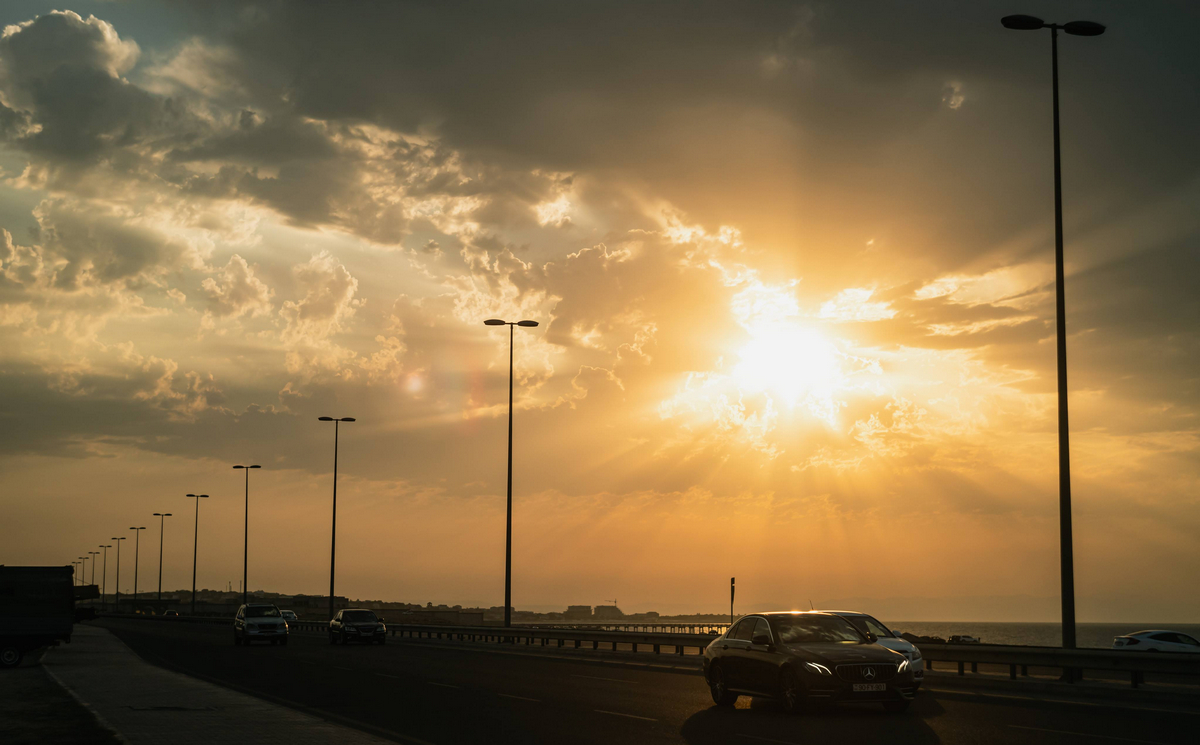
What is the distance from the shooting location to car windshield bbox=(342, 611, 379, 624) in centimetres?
4856

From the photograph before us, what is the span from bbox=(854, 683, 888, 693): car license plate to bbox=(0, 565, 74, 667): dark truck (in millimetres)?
24896

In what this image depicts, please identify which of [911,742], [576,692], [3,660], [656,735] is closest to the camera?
[911,742]

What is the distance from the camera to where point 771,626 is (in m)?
18.3

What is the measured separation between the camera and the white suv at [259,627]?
48.2m

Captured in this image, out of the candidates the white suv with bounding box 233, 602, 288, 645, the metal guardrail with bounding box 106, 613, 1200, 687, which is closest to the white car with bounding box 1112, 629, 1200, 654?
the metal guardrail with bounding box 106, 613, 1200, 687

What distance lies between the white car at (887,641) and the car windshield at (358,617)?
3394 centimetres

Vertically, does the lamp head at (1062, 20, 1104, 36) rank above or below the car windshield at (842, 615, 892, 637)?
above

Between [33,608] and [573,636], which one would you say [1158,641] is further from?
[33,608]

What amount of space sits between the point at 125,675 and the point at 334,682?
18.2 feet

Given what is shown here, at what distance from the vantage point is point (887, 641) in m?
18.2

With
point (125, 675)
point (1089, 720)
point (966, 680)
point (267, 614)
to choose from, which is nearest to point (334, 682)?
point (125, 675)

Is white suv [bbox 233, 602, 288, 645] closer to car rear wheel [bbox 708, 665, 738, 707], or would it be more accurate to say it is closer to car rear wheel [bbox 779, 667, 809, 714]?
car rear wheel [bbox 708, 665, 738, 707]

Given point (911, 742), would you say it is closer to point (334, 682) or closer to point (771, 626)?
point (771, 626)

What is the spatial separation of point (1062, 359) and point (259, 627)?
37.8 meters
